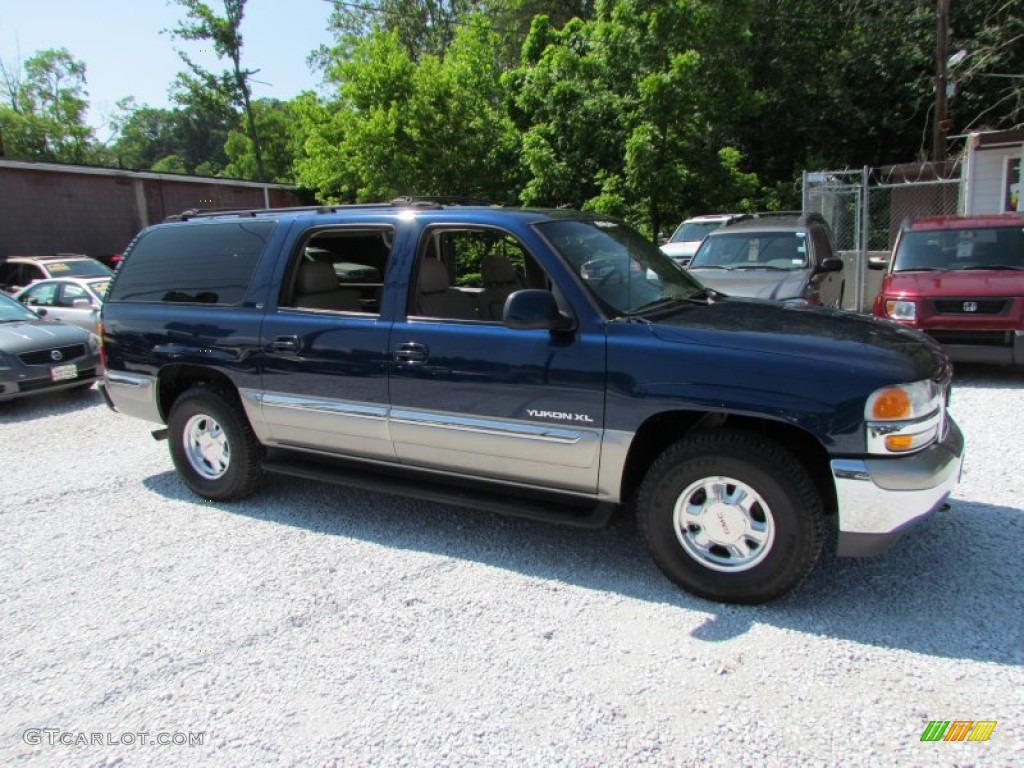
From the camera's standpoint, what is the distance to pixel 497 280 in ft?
14.8

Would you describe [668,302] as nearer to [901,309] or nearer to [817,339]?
[817,339]

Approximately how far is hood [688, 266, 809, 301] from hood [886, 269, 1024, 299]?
3.37ft

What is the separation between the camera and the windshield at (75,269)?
1301 centimetres

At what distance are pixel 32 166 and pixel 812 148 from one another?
2515cm

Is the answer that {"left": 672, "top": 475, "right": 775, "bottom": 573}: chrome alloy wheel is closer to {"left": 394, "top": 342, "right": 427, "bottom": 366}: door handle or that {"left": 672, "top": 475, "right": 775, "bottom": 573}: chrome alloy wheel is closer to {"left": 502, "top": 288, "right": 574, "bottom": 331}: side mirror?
{"left": 502, "top": 288, "right": 574, "bottom": 331}: side mirror

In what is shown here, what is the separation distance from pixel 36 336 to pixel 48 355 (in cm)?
34

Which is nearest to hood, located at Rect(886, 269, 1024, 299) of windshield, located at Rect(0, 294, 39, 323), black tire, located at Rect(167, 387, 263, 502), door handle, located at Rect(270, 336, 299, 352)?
door handle, located at Rect(270, 336, 299, 352)

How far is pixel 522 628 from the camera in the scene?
3271 mm

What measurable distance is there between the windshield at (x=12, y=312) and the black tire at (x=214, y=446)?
17.5 ft

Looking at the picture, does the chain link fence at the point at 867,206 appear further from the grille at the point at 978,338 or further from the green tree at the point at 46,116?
the green tree at the point at 46,116

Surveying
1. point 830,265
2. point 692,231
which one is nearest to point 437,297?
point 830,265

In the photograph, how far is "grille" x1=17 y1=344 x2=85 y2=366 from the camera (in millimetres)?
7919

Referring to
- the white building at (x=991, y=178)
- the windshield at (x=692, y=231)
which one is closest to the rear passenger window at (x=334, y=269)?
the windshield at (x=692, y=231)

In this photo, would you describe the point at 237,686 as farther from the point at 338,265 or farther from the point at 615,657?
the point at 338,265
